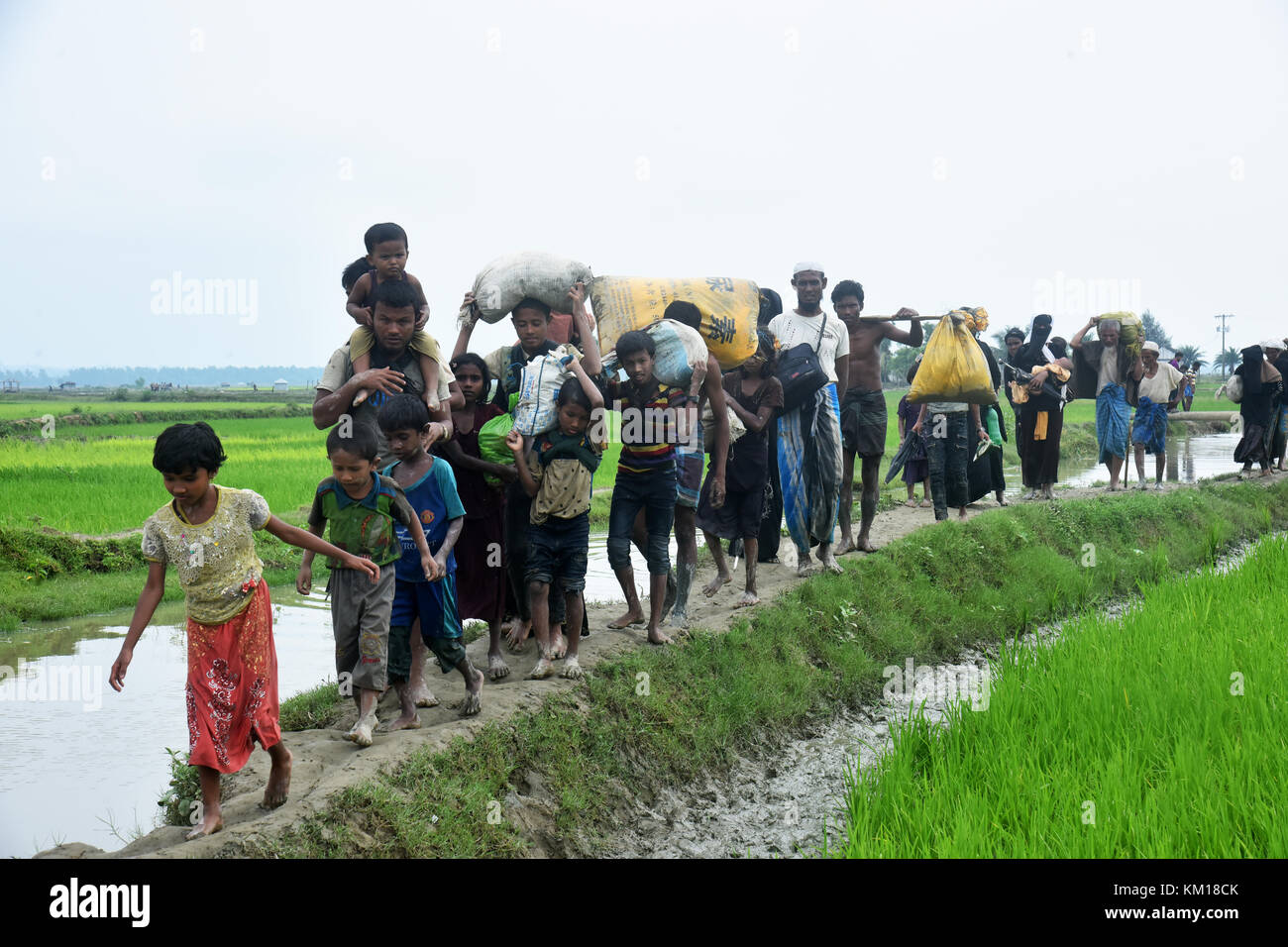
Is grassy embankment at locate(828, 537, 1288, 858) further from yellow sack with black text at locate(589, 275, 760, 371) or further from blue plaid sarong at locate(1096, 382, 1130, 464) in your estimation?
blue plaid sarong at locate(1096, 382, 1130, 464)

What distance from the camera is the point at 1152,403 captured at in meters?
12.3

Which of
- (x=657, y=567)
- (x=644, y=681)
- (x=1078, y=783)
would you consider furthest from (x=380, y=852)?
(x=1078, y=783)

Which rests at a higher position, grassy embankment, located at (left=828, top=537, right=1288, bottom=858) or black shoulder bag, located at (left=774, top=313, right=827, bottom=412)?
black shoulder bag, located at (left=774, top=313, right=827, bottom=412)

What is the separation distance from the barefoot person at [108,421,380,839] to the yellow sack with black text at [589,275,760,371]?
2.57m

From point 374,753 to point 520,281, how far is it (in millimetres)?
2267

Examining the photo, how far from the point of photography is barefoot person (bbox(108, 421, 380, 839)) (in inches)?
124

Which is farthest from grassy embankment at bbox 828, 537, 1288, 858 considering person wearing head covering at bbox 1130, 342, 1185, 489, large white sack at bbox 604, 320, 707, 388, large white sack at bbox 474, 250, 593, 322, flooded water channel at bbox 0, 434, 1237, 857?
person wearing head covering at bbox 1130, 342, 1185, 489

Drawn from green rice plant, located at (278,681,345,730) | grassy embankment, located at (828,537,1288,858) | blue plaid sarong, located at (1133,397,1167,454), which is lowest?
grassy embankment, located at (828,537,1288,858)

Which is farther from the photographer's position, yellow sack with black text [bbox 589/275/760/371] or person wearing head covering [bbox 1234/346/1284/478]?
person wearing head covering [bbox 1234/346/1284/478]

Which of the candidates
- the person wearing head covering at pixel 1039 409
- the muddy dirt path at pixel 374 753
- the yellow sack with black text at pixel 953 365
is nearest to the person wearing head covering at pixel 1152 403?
the person wearing head covering at pixel 1039 409

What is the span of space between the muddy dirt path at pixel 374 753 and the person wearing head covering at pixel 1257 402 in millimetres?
9369

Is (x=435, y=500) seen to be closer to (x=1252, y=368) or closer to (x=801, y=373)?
(x=801, y=373)

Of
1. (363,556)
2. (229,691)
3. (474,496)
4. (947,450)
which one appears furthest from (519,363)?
(947,450)

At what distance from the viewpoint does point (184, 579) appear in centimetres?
319
